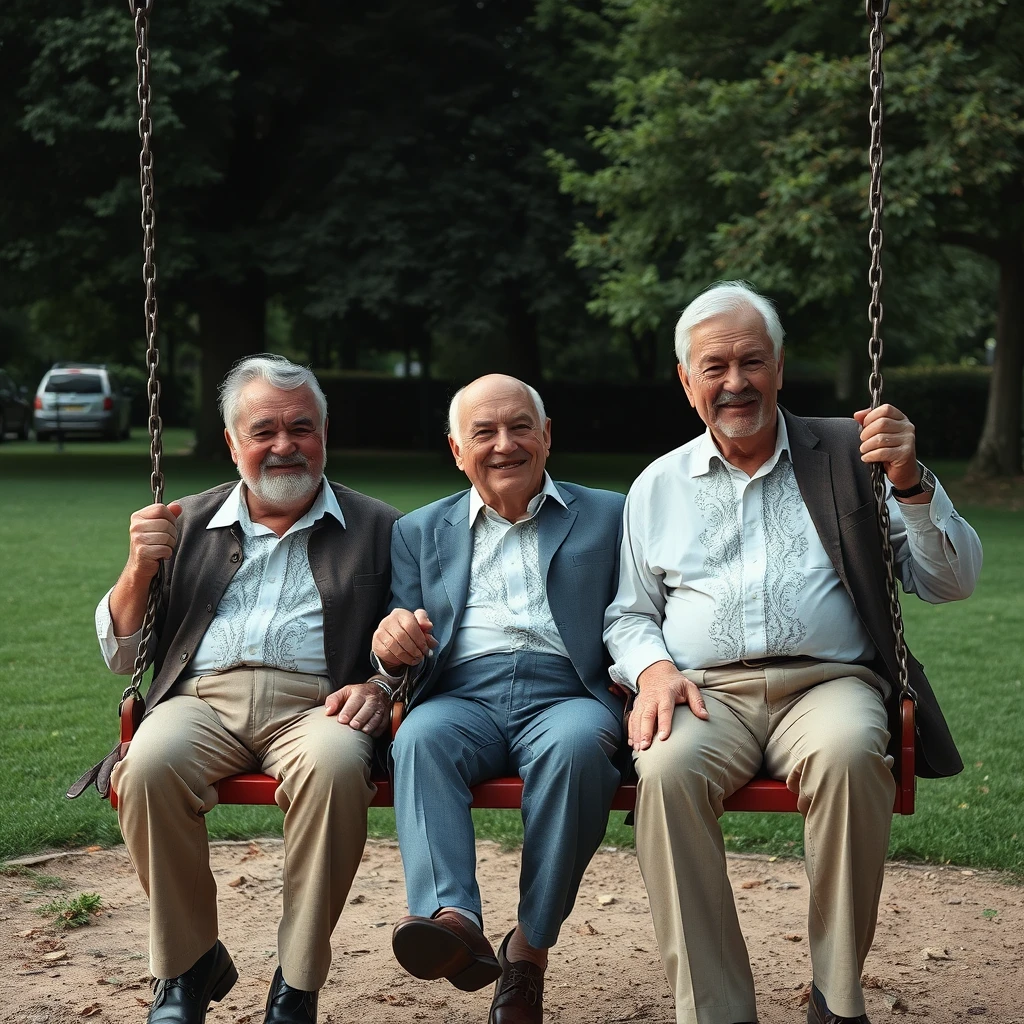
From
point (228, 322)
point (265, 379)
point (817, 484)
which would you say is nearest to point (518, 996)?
point (817, 484)

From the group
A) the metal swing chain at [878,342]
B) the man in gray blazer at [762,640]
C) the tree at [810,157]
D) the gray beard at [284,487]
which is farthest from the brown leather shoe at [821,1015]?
the tree at [810,157]

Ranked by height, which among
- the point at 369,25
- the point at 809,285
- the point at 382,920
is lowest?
the point at 382,920

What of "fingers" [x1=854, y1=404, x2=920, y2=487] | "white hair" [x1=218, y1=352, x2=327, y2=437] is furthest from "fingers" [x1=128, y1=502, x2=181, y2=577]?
"fingers" [x1=854, y1=404, x2=920, y2=487]

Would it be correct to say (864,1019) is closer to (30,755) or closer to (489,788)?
(489,788)

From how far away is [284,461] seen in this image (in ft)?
12.9

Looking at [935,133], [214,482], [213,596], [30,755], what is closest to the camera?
[213,596]

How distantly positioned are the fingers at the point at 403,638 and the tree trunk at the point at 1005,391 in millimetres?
16737

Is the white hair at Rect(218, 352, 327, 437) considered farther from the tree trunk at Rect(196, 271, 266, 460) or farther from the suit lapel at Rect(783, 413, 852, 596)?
the tree trunk at Rect(196, 271, 266, 460)

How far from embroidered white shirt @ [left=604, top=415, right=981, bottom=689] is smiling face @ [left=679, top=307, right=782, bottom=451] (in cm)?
11

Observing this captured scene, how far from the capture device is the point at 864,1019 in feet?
11.0

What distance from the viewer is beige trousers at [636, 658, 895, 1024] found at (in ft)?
10.8

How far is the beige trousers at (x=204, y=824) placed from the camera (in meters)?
3.44

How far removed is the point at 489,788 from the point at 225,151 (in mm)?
20322

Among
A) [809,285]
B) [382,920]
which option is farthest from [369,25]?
[382,920]
